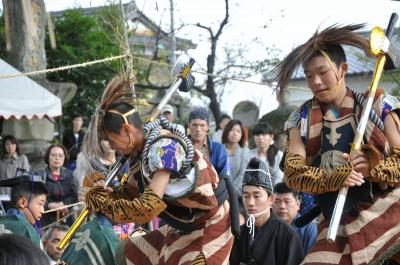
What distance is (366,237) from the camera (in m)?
3.34

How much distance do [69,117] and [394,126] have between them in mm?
11297

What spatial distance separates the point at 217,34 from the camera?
482 inches

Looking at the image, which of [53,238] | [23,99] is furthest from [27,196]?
[23,99]

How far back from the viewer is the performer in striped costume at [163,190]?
3.48 metres

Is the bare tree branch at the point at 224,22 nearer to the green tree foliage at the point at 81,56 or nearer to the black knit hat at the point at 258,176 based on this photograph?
the green tree foliage at the point at 81,56

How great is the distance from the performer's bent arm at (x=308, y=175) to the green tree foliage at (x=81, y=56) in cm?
1030

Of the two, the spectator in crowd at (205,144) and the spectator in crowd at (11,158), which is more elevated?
the spectator in crowd at (205,144)

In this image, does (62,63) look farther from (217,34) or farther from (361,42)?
(361,42)

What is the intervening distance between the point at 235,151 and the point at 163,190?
12.4 ft

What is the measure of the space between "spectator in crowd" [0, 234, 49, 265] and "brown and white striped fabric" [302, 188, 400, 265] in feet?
5.72

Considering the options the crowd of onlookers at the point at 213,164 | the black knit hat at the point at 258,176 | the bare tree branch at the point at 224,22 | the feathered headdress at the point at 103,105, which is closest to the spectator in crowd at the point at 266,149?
the crowd of onlookers at the point at 213,164

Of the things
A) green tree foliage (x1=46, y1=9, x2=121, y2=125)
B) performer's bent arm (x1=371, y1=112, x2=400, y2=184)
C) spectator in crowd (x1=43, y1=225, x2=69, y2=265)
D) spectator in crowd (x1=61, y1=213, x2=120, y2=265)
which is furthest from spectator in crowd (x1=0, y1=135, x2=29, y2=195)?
performer's bent arm (x1=371, y1=112, x2=400, y2=184)

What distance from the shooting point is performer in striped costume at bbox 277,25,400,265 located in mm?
3291

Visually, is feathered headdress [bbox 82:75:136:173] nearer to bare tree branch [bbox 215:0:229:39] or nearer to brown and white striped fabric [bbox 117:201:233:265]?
brown and white striped fabric [bbox 117:201:233:265]
